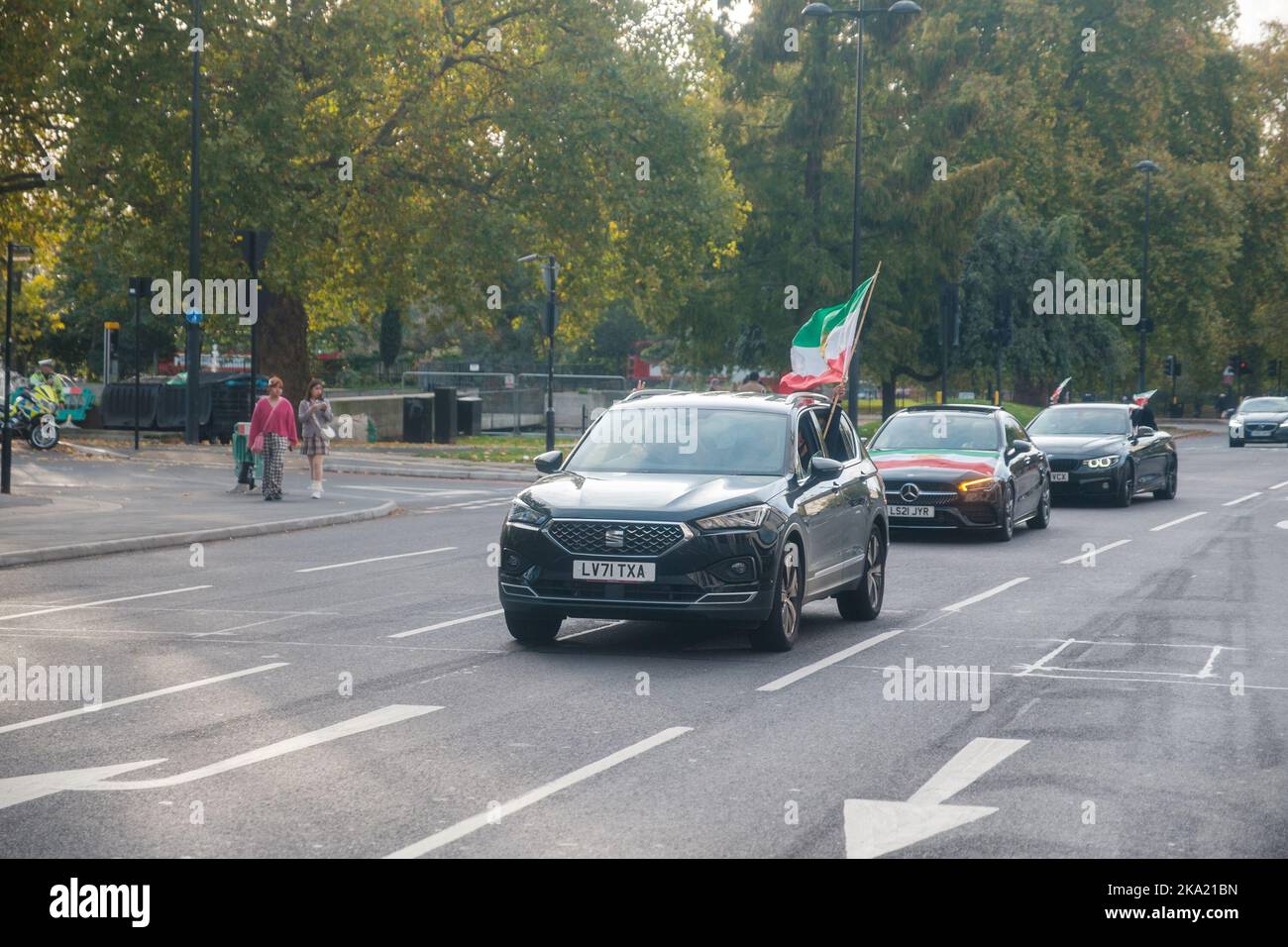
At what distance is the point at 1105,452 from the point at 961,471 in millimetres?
6625

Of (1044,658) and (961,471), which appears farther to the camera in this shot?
(961,471)

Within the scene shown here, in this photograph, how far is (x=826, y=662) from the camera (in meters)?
11.2

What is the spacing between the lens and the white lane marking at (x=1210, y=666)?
10.7 meters

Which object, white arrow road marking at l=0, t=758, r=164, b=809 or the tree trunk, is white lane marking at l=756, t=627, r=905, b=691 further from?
the tree trunk

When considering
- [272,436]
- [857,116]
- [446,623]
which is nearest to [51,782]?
[446,623]

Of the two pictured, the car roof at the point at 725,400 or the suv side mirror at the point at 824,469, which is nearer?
the suv side mirror at the point at 824,469

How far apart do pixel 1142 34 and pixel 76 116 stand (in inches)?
1681

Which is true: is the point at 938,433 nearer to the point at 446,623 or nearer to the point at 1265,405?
the point at 446,623

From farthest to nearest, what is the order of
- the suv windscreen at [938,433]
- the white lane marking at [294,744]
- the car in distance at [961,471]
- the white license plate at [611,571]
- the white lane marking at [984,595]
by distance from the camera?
the suv windscreen at [938,433], the car in distance at [961,471], the white lane marking at [984,595], the white license plate at [611,571], the white lane marking at [294,744]

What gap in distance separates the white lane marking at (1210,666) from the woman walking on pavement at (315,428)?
16.6 metres

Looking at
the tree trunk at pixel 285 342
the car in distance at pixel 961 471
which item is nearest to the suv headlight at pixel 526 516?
the car in distance at pixel 961 471

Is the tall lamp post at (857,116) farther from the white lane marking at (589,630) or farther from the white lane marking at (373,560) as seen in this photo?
the white lane marking at (589,630)

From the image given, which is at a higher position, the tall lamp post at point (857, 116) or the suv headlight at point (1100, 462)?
the tall lamp post at point (857, 116)
